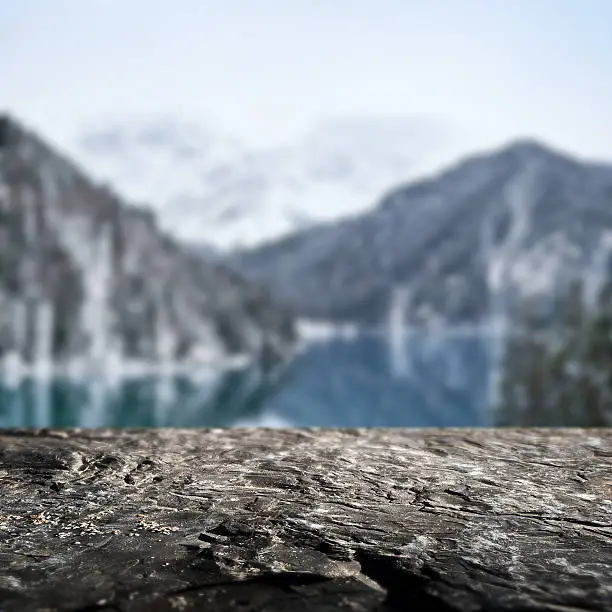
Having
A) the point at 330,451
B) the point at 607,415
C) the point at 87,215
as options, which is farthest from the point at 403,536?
the point at 87,215

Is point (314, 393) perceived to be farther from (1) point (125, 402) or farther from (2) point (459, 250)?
(2) point (459, 250)

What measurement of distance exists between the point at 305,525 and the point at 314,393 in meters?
14.7

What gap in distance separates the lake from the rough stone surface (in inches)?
514

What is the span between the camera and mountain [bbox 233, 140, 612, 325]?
14984mm

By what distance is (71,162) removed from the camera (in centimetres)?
1555

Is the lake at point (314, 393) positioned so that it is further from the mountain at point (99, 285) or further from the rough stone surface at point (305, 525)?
the rough stone surface at point (305, 525)

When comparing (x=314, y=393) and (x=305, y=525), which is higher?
(x=305, y=525)

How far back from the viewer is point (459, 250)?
16.1 metres

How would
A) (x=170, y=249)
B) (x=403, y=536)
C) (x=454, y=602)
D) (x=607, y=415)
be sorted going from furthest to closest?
(x=170, y=249) < (x=607, y=415) < (x=403, y=536) < (x=454, y=602)

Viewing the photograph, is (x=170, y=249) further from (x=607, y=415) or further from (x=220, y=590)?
(x=220, y=590)

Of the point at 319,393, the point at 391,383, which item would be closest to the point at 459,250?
the point at 391,383

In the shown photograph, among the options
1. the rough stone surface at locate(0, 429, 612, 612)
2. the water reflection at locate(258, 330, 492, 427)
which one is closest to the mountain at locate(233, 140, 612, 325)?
the water reflection at locate(258, 330, 492, 427)

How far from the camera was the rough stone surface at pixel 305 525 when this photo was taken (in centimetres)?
108

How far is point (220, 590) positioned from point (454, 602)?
0.30 m
